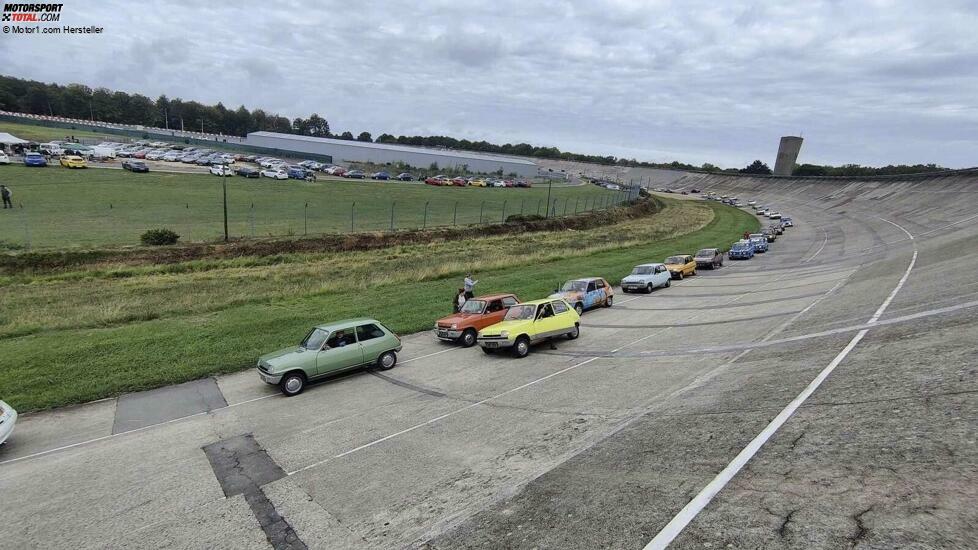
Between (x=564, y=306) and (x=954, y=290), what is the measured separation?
984cm

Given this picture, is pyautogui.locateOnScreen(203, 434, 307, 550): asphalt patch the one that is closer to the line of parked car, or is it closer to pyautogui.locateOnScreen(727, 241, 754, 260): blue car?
the line of parked car

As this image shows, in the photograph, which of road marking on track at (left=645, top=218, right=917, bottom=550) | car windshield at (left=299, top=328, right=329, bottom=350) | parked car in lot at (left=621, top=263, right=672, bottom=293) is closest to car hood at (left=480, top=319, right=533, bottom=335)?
car windshield at (left=299, top=328, right=329, bottom=350)

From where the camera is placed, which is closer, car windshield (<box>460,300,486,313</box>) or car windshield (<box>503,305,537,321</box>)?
car windshield (<box>503,305,537,321</box>)

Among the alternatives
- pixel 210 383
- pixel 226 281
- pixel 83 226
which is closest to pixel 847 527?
pixel 210 383

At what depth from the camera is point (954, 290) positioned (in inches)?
508

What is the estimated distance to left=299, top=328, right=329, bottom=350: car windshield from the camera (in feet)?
45.1

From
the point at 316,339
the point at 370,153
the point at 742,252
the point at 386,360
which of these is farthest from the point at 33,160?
the point at 370,153

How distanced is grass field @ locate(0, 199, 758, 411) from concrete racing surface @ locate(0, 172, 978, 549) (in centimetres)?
192

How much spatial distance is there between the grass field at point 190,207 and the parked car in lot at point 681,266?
2174 cm

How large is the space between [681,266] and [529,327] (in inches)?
677

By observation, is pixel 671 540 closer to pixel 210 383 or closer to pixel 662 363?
pixel 662 363

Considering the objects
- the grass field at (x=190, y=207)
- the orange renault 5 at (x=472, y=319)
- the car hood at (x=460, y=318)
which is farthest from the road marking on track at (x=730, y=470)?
the grass field at (x=190, y=207)

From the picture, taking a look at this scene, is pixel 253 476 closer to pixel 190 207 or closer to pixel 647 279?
pixel 647 279

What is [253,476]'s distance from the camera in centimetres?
873
